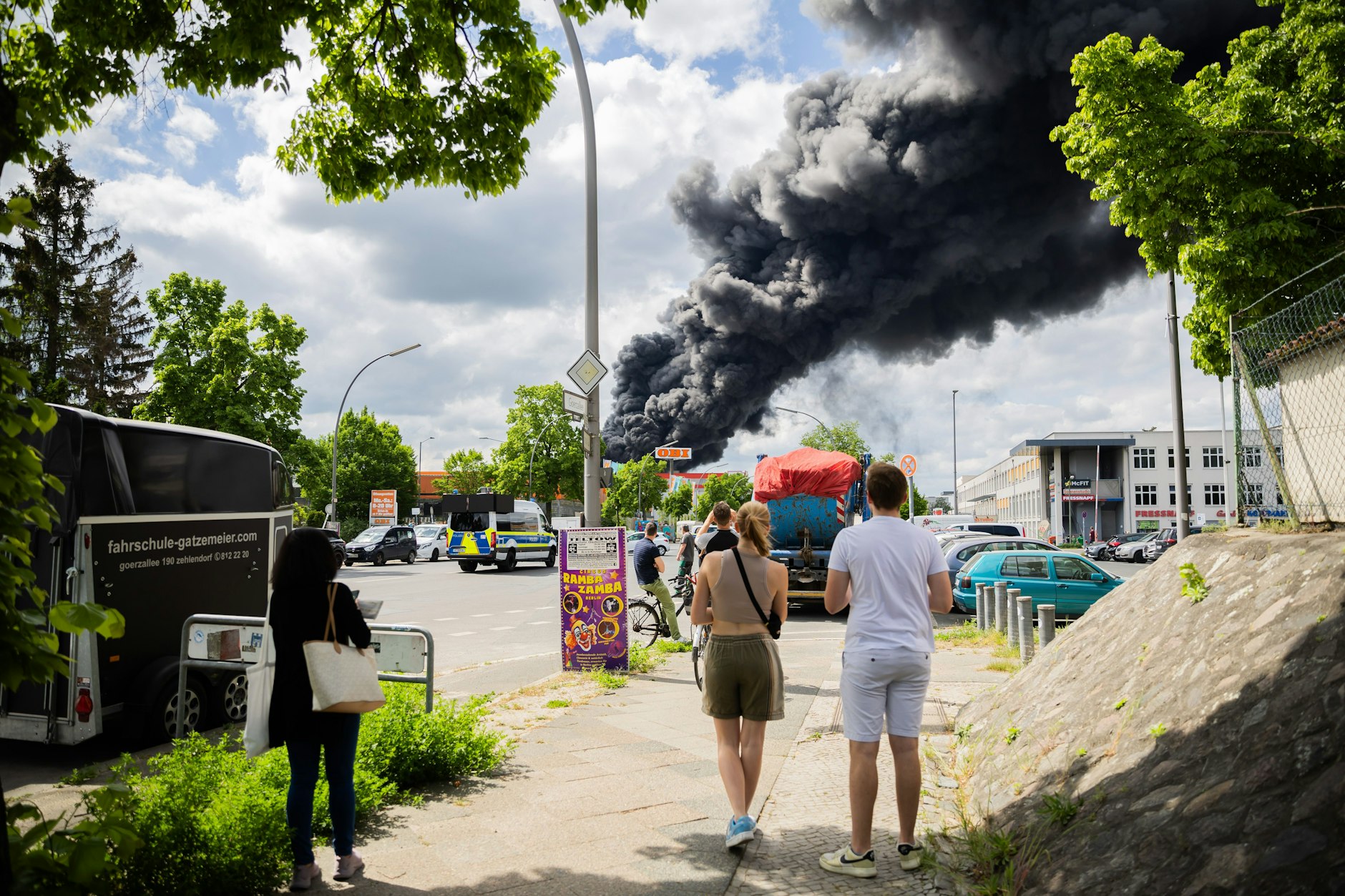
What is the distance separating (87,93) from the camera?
5.32 metres

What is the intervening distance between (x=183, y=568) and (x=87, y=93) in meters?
3.85

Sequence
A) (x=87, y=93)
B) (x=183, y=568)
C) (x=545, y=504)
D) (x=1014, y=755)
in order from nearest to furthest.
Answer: (x=1014, y=755)
(x=87, y=93)
(x=183, y=568)
(x=545, y=504)

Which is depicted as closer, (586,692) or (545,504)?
(586,692)

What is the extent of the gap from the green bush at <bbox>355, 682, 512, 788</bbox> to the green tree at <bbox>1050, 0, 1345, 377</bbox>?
10676 millimetres

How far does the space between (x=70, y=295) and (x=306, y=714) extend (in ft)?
111

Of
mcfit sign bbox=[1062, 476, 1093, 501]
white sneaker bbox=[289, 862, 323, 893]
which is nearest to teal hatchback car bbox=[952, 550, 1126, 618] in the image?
white sneaker bbox=[289, 862, 323, 893]

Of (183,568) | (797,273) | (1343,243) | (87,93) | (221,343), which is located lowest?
(183,568)

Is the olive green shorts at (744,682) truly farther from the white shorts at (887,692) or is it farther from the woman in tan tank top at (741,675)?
the white shorts at (887,692)

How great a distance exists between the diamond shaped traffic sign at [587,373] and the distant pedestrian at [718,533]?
6.66 feet

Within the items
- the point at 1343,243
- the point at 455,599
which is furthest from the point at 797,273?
the point at 1343,243

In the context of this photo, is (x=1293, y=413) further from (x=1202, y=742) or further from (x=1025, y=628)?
(x=1025, y=628)

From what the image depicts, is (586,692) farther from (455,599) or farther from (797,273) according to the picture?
(797,273)

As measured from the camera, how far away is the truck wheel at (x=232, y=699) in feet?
25.0

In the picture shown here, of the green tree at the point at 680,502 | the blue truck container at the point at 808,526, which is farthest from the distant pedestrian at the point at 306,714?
the green tree at the point at 680,502
